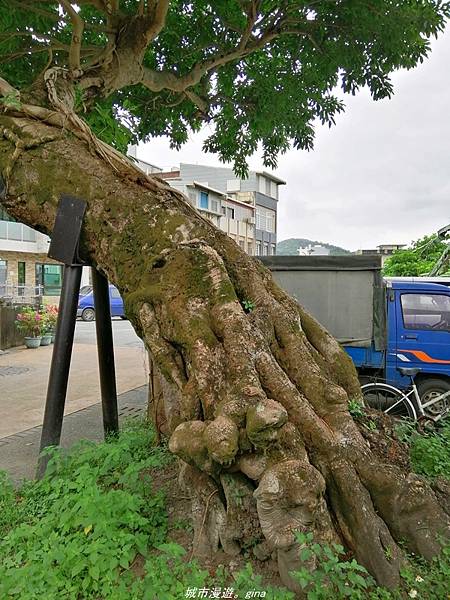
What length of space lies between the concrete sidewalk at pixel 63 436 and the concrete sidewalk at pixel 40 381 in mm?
233

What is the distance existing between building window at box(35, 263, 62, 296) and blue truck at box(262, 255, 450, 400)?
934 inches

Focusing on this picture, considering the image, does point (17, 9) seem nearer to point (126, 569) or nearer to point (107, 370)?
point (107, 370)

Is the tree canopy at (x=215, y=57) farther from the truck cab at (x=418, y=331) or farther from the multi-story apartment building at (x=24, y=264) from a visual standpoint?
the multi-story apartment building at (x=24, y=264)

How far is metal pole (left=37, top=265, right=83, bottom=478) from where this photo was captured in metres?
3.95

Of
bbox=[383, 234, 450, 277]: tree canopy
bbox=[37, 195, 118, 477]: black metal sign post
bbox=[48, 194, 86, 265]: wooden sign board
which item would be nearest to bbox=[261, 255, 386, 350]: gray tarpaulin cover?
bbox=[37, 195, 118, 477]: black metal sign post

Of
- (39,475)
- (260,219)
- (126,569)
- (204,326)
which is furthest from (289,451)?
(260,219)

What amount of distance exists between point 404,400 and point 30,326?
1069cm

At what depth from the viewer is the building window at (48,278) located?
27.7 m

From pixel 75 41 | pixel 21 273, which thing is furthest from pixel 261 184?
pixel 75 41

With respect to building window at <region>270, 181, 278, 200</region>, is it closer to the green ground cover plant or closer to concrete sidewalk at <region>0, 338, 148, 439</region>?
concrete sidewalk at <region>0, 338, 148, 439</region>

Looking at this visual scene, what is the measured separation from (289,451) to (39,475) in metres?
2.51

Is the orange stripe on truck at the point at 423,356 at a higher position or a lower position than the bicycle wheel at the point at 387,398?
higher

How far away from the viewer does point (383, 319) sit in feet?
21.2

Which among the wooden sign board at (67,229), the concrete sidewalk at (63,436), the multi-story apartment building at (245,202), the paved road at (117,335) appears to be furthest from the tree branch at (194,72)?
the multi-story apartment building at (245,202)
